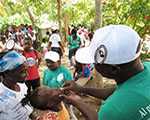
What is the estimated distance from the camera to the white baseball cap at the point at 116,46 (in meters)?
2.84

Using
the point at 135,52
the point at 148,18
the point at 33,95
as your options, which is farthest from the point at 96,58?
the point at 148,18

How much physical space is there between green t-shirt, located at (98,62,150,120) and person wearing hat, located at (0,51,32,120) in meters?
1.62

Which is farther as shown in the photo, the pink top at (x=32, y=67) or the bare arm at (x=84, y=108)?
the pink top at (x=32, y=67)

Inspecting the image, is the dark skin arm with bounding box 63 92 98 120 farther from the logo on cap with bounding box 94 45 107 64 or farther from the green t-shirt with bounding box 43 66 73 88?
the green t-shirt with bounding box 43 66 73 88

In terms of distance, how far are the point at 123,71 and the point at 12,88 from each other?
1858mm

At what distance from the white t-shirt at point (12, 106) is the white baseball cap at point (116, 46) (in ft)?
5.09

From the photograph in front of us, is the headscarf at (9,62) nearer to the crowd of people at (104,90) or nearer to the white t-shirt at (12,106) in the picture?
the crowd of people at (104,90)

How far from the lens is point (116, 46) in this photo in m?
2.84

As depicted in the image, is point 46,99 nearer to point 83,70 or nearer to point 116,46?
point 116,46

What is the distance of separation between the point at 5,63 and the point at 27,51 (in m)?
4.76

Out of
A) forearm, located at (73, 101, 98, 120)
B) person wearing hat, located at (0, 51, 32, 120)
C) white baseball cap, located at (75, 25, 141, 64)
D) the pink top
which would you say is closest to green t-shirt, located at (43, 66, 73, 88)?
the pink top

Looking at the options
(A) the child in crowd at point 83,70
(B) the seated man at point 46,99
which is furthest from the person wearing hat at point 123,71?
(A) the child in crowd at point 83,70

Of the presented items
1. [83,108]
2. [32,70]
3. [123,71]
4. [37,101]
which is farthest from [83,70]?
[123,71]

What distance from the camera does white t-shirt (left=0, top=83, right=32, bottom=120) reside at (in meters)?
4.24
